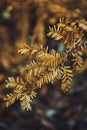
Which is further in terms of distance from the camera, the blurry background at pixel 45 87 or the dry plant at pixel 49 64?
the blurry background at pixel 45 87

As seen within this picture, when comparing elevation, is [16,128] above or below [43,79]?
above

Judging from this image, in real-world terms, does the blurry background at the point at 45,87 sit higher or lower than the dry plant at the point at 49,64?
higher

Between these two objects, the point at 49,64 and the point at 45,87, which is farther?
the point at 45,87

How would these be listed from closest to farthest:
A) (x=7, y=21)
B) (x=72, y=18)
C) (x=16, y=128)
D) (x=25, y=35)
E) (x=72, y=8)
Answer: (x=72, y=18), (x=72, y=8), (x=16, y=128), (x=25, y=35), (x=7, y=21)

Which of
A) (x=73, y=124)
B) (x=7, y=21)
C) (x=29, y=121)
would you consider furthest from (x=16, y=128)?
(x=7, y=21)

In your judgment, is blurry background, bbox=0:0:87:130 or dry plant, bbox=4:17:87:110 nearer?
dry plant, bbox=4:17:87:110

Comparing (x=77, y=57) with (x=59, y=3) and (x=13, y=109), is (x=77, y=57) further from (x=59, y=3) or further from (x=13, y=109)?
(x=13, y=109)

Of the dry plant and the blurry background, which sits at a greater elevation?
the blurry background

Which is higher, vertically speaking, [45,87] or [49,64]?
[45,87]
